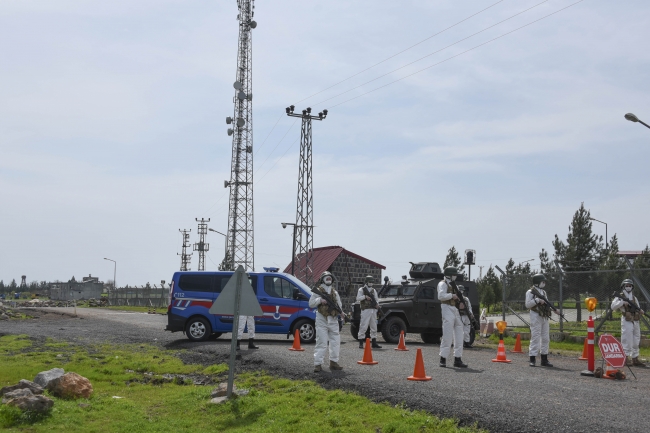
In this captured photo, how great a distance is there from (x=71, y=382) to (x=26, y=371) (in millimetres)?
3242

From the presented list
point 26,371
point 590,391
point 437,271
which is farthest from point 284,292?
point 590,391

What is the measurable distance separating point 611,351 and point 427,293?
8937mm

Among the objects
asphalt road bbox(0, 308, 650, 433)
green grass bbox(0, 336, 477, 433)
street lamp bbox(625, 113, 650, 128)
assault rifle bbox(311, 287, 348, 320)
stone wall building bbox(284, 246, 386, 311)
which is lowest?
green grass bbox(0, 336, 477, 433)

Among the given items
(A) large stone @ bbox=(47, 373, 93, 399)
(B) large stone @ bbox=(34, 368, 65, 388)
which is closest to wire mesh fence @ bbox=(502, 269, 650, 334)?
(A) large stone @ bbox=(47, 373, 93, 399)

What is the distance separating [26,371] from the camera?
43.6 feet

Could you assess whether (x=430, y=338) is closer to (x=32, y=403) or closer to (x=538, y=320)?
(x=538, y=320)

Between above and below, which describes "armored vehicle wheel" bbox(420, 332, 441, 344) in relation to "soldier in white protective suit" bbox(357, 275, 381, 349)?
below

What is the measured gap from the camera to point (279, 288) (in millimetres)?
18797

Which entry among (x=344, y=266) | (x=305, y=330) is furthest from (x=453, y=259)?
(x=305, y=330)

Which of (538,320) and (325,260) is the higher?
(325,260)

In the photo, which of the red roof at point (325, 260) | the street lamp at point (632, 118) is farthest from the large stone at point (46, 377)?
the red roof at point (325, 260)

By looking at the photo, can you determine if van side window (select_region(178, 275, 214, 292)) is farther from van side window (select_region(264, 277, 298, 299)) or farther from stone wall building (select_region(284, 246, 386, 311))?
stone wall building (select_region(284, 246, 386, 311))

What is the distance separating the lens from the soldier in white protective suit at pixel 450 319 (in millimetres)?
12617

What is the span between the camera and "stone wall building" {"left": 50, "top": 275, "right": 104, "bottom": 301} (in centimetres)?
8295
